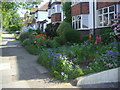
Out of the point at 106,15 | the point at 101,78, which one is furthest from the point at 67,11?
Answer: the point at 101,78

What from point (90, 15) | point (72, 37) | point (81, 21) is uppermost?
point (90, 15)

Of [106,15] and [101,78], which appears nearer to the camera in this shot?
[101,78]

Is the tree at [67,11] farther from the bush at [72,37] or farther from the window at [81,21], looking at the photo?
the bush at [72,37]

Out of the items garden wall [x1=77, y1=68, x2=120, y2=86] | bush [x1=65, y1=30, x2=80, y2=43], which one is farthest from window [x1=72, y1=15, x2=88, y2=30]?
garden wall [x1=77, y1=68, x2=120, y2=86]

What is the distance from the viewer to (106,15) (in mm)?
14945

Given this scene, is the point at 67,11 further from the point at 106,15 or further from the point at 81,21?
the point at 106,15

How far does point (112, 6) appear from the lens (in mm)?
13891

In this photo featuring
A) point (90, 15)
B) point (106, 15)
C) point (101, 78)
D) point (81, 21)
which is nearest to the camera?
point (101, 78)

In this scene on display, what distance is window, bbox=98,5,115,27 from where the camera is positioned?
1397 cm

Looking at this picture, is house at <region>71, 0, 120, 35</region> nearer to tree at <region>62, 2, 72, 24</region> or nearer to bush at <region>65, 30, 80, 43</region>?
tree at <region>62, 2, 72, 24</region>

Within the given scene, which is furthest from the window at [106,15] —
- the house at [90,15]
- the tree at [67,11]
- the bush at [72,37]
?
the tree at [67,11]

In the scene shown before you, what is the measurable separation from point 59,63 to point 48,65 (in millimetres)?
948

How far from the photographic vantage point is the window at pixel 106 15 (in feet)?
45.8

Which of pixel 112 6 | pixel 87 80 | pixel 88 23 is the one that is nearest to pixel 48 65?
pixel 87 80
